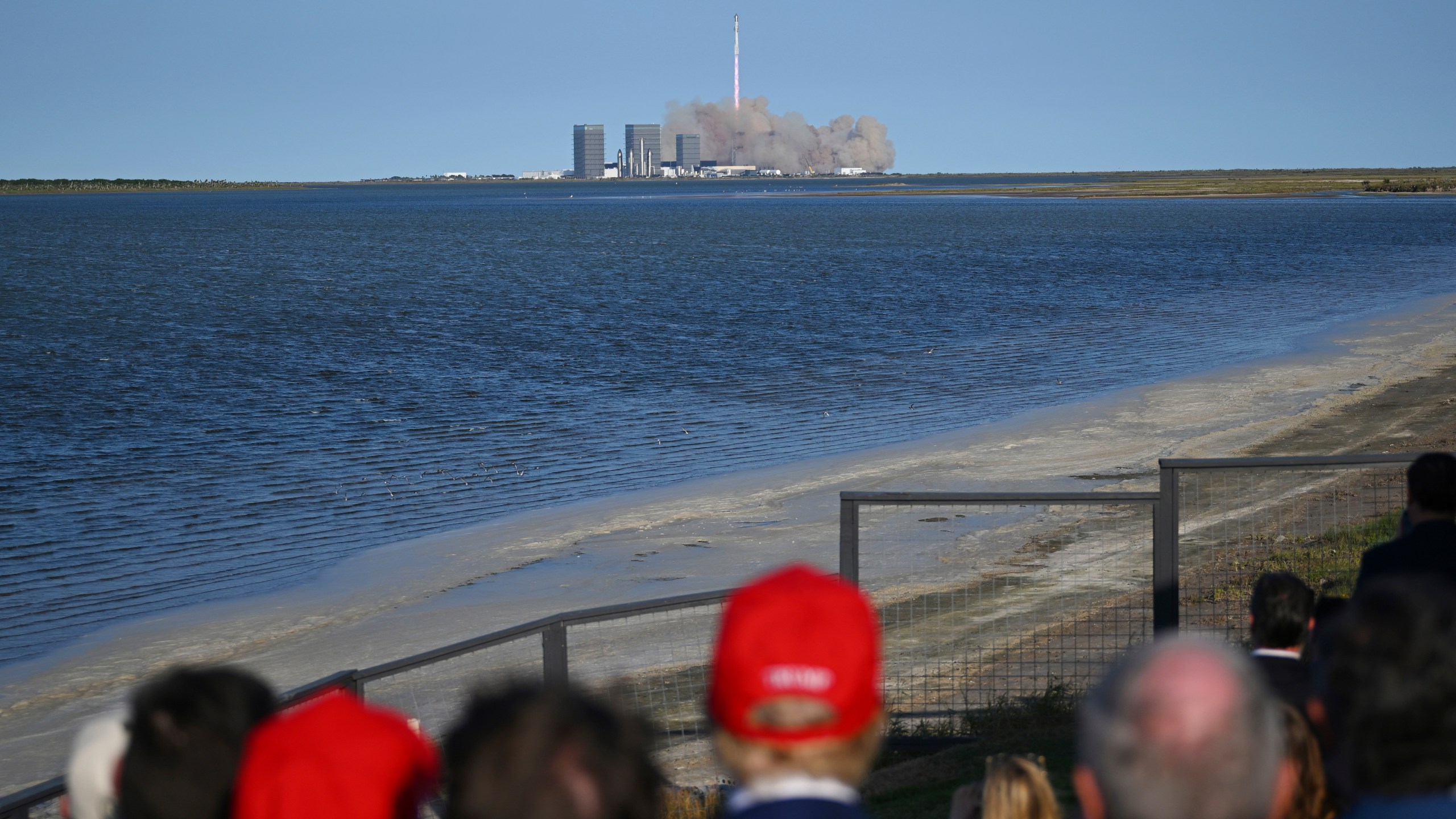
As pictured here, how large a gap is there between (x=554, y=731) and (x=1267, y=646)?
295cm

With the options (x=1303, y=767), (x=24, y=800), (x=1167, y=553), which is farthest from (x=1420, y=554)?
(x=24, y=800)

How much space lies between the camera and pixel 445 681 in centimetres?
950

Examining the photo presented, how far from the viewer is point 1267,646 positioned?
411 cm

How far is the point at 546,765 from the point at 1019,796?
2.11m

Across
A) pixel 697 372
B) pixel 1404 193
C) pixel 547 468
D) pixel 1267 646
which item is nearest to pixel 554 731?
pixel 1267 646

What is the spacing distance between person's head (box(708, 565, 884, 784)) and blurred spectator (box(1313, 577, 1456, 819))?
862 millimetres

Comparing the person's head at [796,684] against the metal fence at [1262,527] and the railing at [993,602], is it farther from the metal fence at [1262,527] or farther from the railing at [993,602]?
the metal fence at [1262,527]

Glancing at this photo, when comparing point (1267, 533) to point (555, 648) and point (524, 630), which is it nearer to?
point (555, 648)

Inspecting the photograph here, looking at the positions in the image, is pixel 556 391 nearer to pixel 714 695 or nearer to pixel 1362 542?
pixel 1362 542

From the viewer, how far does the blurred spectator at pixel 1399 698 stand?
2195 millimetres

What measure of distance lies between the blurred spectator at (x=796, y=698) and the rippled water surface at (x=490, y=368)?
38.9 feet

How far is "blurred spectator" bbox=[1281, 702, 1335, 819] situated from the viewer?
320 centimetres

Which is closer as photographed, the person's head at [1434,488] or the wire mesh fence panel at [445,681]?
the person's head at [1434,488]

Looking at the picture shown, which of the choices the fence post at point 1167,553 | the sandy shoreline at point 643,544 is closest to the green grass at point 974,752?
the fence post at point 1167,553
